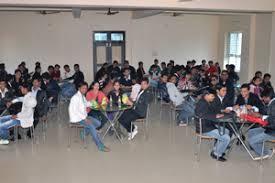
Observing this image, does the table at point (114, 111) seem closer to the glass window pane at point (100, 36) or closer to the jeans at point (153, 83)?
the jeans at point (153, 83)

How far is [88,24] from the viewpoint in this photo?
43.2ft

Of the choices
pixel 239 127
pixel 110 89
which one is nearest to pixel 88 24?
pixel 110 89

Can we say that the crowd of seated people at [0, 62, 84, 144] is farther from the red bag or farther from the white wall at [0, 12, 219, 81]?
the white wall at [0, 12, 219, 81]

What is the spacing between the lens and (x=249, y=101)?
5961 mm

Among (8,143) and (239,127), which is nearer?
(239,127)

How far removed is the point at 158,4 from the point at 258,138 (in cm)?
419

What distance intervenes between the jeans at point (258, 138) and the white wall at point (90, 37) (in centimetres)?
847

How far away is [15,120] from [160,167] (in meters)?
2.67

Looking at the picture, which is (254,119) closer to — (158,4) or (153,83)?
(158,4)

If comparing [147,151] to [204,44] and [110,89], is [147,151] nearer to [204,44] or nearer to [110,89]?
[110,89]

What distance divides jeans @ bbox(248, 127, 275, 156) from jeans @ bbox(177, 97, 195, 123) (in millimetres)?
1694

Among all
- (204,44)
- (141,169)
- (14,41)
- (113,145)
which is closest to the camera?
(141,169)

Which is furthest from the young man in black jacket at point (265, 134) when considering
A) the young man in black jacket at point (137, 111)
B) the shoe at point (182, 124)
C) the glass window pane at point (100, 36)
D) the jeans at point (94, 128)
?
the glass window pane at point (100, 36)

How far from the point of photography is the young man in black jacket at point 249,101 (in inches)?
230
